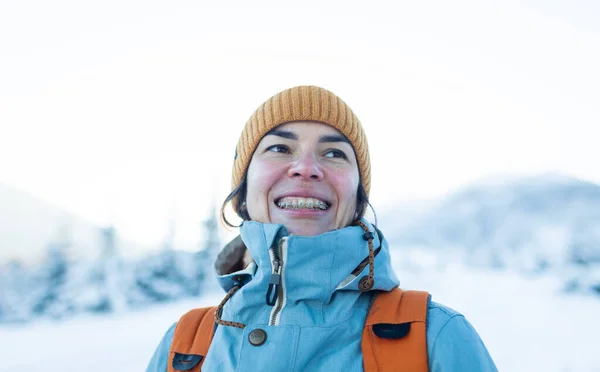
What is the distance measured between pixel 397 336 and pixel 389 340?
0.03 meters

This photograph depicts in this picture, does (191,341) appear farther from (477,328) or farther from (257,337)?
(477,328)

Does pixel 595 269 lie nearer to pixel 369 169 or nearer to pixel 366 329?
pixel 369 169

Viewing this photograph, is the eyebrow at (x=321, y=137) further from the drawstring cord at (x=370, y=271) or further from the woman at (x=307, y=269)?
the drawstring cord at (x=370, y=271)

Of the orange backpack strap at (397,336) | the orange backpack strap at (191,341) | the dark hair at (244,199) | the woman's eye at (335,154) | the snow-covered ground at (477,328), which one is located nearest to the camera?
the orange backpack strap at (397,336)

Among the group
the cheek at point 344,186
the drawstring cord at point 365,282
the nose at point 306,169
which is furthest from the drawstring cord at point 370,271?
the nose at point 306,169

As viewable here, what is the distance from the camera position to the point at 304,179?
61.9 inches

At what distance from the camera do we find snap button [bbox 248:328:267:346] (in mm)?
1285

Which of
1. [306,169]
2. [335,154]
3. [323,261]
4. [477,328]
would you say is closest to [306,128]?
[335,154]

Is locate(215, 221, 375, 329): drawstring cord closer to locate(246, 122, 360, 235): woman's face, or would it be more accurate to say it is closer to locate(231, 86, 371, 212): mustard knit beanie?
locate(246, 122, 360, 235): woman's face

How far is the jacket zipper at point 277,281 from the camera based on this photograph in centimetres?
136

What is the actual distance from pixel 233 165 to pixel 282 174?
1.72 feet

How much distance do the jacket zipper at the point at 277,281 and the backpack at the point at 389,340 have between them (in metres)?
0.28

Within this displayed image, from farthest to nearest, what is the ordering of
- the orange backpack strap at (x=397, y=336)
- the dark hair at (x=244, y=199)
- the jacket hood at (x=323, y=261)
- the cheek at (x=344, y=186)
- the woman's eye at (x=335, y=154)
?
1. the dark hair at (x=244, y=199)
2. the woman's eye at (x=335, y=154)
3. the cheek at (x=344, y=186)
4. the jacket hood at (x=323, y=261)
5. the orange backpack strap at (x=397, y=336)

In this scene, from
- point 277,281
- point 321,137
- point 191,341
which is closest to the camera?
point 277,281
